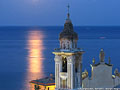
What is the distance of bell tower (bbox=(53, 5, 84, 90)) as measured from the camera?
1054 inches

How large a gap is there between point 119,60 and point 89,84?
6438 centimetres

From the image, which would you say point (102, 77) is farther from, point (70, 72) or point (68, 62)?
point (68, 62)

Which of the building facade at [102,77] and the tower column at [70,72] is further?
the building facade at [102,77]

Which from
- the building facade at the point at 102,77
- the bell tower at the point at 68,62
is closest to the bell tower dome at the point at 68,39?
the bell tower at the point at 68,62

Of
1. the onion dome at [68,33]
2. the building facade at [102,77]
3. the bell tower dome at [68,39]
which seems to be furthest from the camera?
→ the building facade at [102,77]

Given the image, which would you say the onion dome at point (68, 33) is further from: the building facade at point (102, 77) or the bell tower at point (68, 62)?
the building facade at point (102, 77)

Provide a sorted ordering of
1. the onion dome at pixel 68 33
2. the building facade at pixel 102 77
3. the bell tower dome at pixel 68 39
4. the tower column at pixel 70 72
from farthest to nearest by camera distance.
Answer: the building facade at pixel 102 77, the onion dome at pixel 68 33, the bell tower dome at pixel 68 39, the tower column at pixel 70 72

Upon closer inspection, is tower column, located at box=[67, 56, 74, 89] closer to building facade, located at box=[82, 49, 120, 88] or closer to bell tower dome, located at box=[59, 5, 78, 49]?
bell tower dome, located at box=[59, 5, 78, 49]

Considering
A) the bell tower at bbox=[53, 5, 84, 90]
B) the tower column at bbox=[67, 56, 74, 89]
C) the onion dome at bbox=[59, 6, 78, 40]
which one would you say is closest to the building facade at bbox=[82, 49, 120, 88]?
the bell tower at bbox=[53, 5, 84, 90]

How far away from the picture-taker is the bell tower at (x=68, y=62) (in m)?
26.8

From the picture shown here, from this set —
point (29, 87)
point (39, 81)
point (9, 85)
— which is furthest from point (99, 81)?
point (9, 85)

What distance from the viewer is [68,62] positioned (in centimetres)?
2677

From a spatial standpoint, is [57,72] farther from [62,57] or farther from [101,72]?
[101,72]

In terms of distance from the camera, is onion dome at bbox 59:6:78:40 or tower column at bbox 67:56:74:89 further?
onion dome at bbox 59:6:78:40
